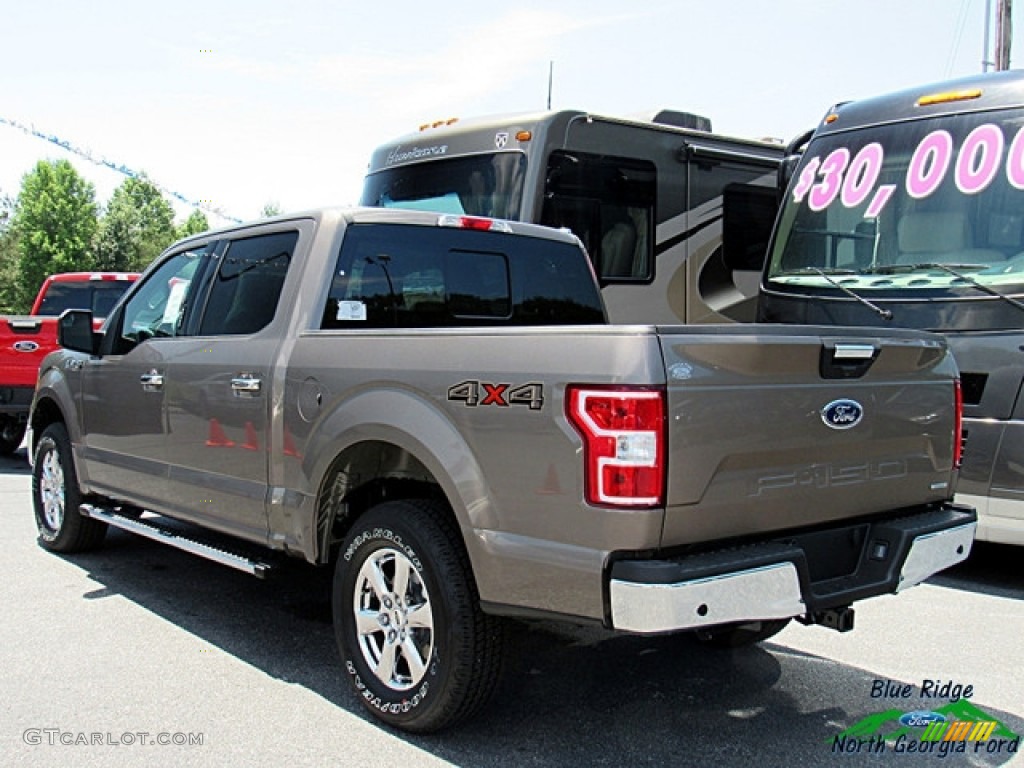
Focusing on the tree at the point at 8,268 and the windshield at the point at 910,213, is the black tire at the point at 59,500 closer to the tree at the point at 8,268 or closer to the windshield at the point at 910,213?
the windshield at the point at 910,213

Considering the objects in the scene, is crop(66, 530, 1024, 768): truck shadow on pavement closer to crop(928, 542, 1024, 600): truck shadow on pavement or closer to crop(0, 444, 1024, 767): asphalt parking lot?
crop(0, 444, 1024, 767): asphalt parking lot

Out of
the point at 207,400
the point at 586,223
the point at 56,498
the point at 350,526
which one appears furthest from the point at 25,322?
the point at 350,526

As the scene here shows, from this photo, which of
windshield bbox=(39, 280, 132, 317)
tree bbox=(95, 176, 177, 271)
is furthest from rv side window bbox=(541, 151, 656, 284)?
tree bbox=(95, 176, 177, 271)

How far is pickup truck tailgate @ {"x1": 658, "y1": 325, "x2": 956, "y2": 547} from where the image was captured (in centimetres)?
309

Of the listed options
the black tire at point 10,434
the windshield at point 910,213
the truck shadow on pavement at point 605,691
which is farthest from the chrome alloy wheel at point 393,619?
the black tire at point 10,434

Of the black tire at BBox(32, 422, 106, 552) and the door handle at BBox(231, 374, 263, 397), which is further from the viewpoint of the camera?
the black tire at BBox(32, 422, 106, 552)

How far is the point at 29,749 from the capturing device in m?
3.67

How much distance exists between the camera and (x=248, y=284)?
16.3ft

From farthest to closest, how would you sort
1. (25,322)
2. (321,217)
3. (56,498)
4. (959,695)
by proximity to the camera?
(25,322) → (56,498) → (321,217) → (959,695)

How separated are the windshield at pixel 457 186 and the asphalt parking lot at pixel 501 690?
13.4 ft

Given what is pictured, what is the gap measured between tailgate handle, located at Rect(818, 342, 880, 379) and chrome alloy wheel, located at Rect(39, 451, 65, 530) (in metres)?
5.08

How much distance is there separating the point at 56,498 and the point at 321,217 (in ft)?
10.9

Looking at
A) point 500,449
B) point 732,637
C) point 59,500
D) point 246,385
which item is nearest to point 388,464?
point 500,449

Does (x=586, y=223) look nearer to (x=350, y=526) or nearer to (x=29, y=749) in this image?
(x=350, y=526)
